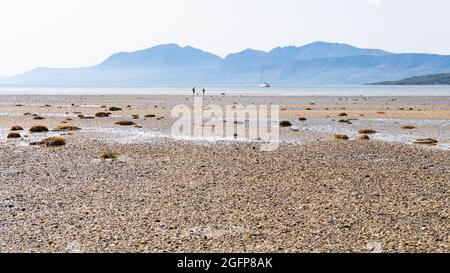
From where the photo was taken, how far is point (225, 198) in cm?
1577

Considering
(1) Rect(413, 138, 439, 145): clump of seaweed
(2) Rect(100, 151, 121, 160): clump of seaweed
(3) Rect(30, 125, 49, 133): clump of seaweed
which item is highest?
(2) Rect(100, 151, 121, 160): clump of seaweed

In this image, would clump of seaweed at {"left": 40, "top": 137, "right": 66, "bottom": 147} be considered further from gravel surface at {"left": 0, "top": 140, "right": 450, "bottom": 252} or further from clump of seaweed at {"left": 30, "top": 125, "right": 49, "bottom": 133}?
clump of seaweed at {"left": 30, "top": 125, "right": 49, "bottom": 133}

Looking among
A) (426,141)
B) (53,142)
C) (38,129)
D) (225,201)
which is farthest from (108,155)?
(426,141)

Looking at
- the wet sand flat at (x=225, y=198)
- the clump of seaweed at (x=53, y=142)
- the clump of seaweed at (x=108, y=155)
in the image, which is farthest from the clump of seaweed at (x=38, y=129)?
the clump of seaweed at (x=108, y=155)

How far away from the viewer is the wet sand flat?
11.6 m

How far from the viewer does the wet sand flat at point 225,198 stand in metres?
11.6

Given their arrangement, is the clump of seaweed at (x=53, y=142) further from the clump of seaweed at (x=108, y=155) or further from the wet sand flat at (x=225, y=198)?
the clump of seaweed at (x=108, y=155)

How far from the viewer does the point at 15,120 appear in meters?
46.6

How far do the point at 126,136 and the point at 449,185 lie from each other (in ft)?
66.6

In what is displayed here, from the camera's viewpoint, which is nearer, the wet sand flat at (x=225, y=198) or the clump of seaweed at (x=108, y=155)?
the wet sand flat at (x=225, y=198)

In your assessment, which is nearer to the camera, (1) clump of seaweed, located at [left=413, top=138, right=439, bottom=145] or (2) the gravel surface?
(2) the gravel surface

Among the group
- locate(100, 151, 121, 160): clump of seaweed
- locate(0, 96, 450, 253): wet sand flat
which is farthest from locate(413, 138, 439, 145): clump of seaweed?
locate(100, 151, 121, 160): clump of seaweed
